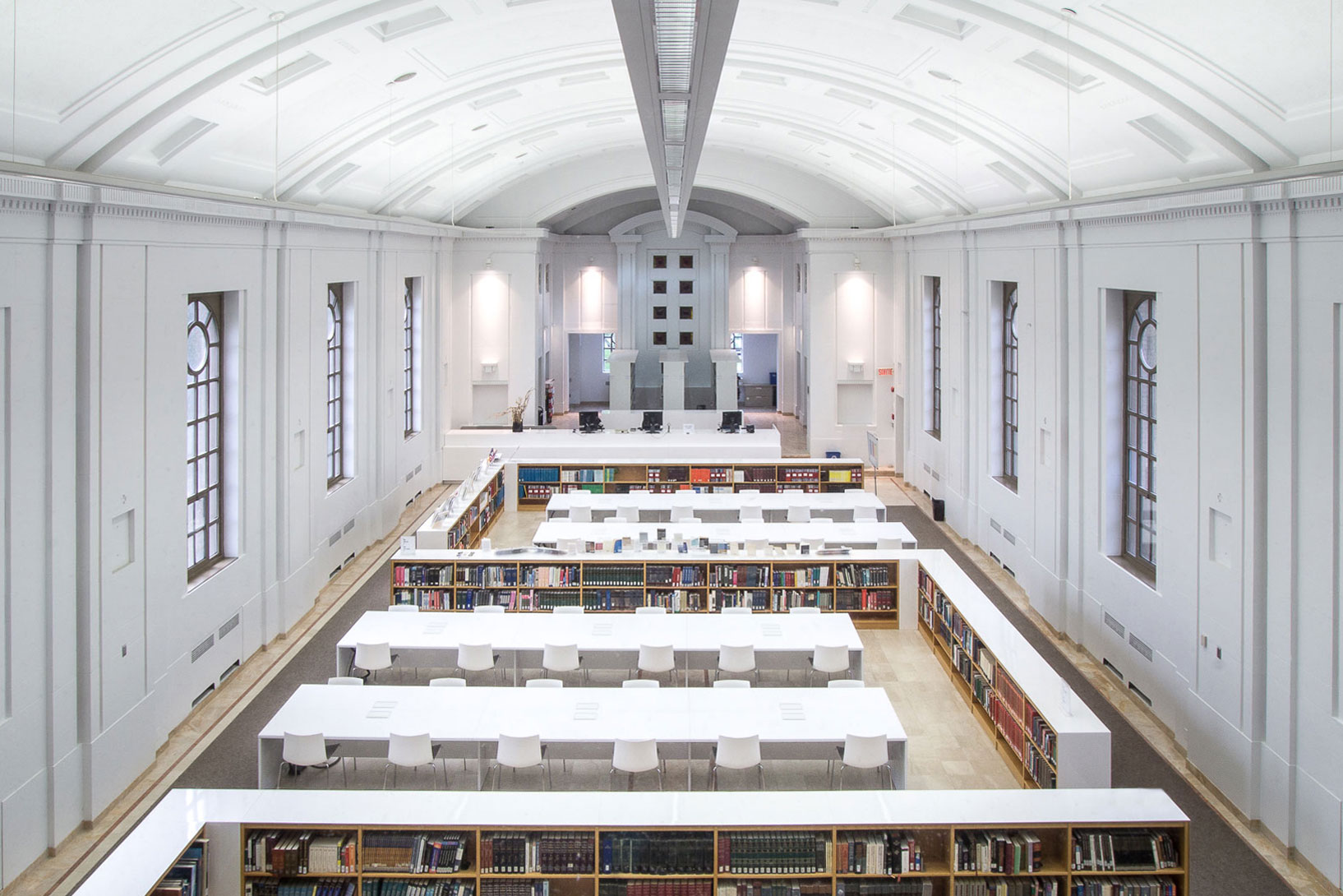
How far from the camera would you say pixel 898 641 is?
1344 centimetres

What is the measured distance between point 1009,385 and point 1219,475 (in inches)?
300

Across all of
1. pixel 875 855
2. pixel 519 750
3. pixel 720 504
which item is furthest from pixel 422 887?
pixel 720 504

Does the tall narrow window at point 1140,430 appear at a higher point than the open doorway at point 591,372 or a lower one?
lower

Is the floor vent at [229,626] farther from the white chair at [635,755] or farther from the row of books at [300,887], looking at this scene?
the white chair at [635,755]

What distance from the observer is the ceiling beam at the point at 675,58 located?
12.1 feet

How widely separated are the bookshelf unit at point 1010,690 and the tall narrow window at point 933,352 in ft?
29.4

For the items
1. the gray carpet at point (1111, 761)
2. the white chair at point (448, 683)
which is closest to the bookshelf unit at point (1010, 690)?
the gray carpet at point (1111, 761)

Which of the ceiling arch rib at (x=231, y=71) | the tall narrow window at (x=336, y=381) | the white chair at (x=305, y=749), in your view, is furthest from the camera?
the tall narrow window at (x=336, y=381)

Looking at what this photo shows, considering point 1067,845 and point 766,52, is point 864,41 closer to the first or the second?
point 766,52

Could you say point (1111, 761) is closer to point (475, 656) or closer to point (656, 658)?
point (656, 658)

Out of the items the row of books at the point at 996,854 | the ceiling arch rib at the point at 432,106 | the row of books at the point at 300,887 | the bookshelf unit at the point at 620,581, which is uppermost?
the ceiling arch rib at the point at 432,106

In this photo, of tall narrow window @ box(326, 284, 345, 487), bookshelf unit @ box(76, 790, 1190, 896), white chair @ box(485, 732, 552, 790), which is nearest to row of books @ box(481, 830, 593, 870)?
bookshelf unit @ box(76, 790, 1190, 896)

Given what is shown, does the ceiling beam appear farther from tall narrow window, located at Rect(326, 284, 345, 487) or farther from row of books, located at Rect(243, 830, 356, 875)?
tall narrow window, located at Rect(326, 284, 345, 487)

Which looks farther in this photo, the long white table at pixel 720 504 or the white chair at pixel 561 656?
the long white table at pixel 720 504
